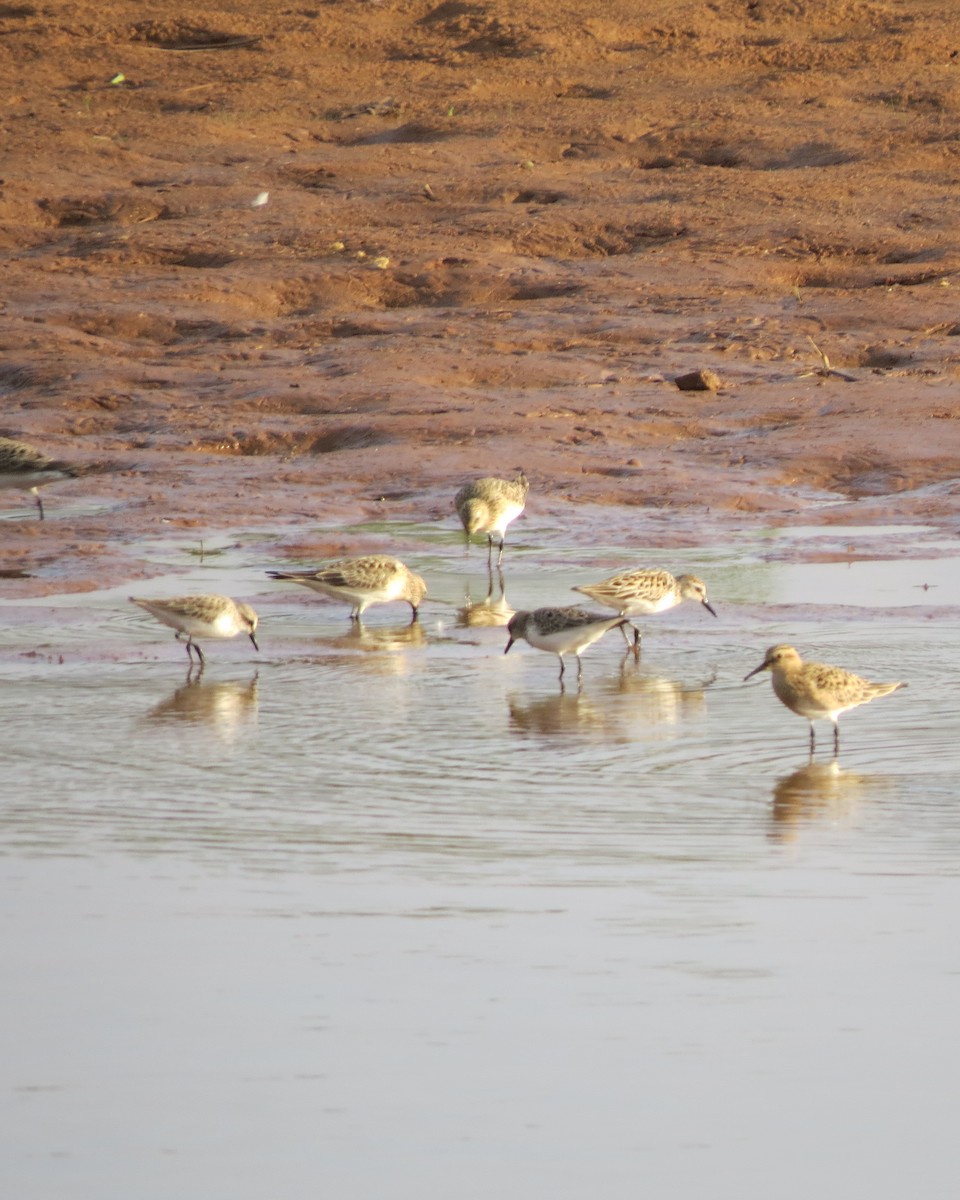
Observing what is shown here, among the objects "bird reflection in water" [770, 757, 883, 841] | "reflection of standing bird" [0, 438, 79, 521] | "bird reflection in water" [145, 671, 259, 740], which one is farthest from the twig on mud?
"bird reflection in water" [770, 757, 883, 841]

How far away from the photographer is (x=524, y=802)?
739cm

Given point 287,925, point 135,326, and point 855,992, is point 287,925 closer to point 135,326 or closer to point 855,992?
point 855,992

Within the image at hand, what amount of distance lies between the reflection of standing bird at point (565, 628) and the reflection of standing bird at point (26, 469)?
19.9 ft

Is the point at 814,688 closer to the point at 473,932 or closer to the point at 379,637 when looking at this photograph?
the point at 473,932

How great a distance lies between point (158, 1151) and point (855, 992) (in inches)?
72.9

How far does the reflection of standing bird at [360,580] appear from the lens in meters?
11.3

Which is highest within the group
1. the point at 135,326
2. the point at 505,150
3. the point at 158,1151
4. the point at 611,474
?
the point at 505,150

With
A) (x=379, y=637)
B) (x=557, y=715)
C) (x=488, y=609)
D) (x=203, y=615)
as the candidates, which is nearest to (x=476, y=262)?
(x=488, y=609)

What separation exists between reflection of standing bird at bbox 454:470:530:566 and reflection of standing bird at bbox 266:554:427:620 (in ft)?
5.67

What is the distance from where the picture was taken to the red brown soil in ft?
53.8

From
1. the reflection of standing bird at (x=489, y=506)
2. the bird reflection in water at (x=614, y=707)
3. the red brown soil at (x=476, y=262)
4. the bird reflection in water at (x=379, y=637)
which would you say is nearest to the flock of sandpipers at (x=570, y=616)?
the bird reflection in water at (x=379, y=637)

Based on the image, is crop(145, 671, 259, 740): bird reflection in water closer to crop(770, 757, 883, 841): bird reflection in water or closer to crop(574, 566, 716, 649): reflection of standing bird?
crop(574, 566, 716, 649): reflection of standing bird

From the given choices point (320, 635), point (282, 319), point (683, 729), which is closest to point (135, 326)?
point (282, 319)

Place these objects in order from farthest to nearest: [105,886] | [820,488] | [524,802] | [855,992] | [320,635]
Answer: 1. [820,488]
2. [320,635]
3. [524,802]
4. [105,886]
5. [855,992]
